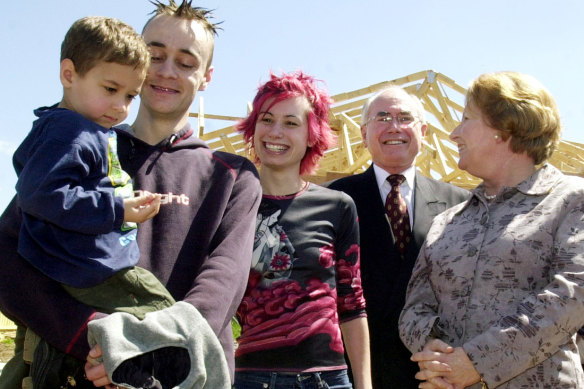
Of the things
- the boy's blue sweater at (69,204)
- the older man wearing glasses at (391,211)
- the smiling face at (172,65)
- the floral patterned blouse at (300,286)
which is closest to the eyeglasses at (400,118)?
the older man wearing glasses at (391,211)

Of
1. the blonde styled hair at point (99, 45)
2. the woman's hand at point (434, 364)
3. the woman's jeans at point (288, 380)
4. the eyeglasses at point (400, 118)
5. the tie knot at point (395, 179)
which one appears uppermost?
the blonde styled hair at point (99, 45)

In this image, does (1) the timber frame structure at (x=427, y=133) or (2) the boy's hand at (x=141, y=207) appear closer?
(2) the boy's hand at (x=141, y=207)

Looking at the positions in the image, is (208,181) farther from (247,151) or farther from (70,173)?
(247,151)

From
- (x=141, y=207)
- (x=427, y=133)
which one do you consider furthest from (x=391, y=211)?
(x=427, y=133)

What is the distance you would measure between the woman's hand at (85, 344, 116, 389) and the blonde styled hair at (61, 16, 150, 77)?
79 centimetres

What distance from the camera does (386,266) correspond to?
9.99ft

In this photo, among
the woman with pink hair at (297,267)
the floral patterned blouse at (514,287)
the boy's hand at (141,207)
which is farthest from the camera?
the woman with pink hair at (297,267)

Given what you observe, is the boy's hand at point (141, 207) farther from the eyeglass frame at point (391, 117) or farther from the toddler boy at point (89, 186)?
the eyeglass frame at point (391, 117)

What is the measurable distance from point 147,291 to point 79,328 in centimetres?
20

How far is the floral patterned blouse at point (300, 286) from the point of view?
2490 millimetres

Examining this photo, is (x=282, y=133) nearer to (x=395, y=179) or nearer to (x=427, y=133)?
(x=395, y=179)

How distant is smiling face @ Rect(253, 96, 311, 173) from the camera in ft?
9.32

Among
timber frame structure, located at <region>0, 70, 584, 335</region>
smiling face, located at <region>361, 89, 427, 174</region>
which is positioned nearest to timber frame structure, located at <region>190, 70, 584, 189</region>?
timber frame structure, located at <region>0, 70, 584, 335</region>

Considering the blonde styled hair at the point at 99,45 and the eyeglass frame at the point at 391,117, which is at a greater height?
the blonde styled hair at the point at 99,45
